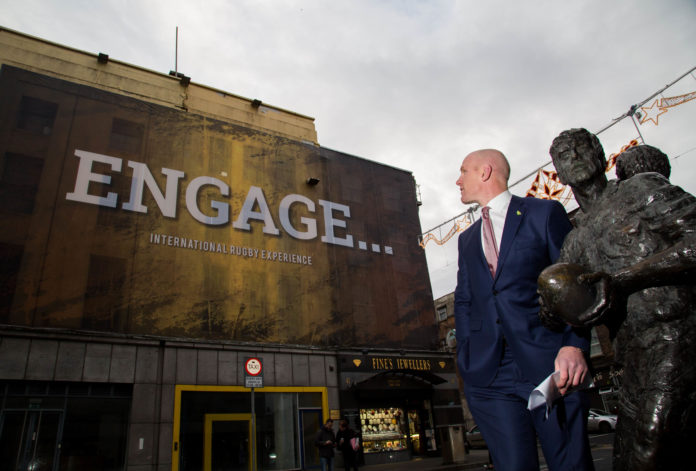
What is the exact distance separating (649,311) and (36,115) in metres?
17.9

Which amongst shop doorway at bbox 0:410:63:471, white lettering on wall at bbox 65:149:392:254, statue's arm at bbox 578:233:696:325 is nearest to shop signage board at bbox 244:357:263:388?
shop doorway at bbox 0:410:63:471

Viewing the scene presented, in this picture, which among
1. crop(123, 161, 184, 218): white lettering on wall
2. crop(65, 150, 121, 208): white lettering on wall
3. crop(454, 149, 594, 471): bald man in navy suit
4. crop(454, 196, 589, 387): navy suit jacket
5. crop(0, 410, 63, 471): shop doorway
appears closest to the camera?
crop(454, 149, 594, 471): bald man in navy suit

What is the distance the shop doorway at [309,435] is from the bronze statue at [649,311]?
1544 cm

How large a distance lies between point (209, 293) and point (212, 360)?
7.57 feet

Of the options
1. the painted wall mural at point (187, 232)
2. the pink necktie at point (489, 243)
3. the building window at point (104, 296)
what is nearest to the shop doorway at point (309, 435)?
the painted wall mural at point (187, 232)

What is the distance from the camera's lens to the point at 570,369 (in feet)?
5.65

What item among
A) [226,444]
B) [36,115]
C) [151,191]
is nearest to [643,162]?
[226,444]

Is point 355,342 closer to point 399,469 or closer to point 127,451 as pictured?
point 399,469

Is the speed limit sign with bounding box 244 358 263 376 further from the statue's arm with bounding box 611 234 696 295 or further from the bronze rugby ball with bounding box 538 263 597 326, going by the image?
the statue's arm with bounding box 611 234 696 295

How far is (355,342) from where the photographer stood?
1806cm

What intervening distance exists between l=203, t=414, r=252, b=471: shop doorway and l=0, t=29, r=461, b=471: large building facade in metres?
0.06

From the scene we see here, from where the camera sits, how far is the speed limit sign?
9164 millimetres

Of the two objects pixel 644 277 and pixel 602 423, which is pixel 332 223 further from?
pixel 644 277

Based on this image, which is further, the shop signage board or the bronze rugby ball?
the shop signage board
